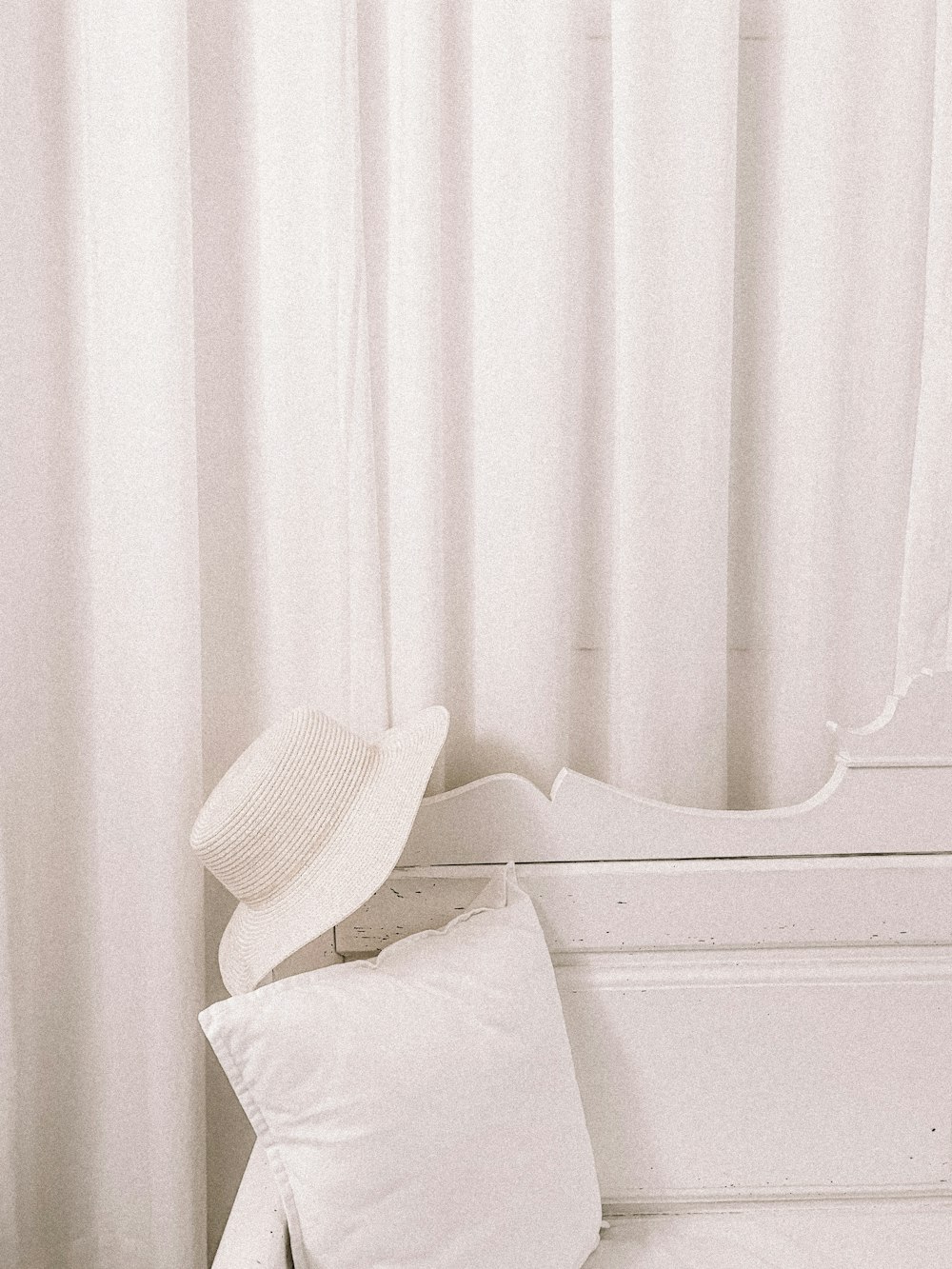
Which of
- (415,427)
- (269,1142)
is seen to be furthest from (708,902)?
(415,427)

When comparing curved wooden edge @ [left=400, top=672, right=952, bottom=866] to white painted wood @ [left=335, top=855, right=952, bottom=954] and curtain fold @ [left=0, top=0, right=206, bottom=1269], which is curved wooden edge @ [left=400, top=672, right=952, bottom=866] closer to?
white painted wood @ [left=335, top=855, right=952, bottom=954]

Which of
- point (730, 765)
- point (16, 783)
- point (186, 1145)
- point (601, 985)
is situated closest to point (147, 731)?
point (16, 783)

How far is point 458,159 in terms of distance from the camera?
1.13 metres

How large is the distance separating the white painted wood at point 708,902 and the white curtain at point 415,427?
0.12 metres

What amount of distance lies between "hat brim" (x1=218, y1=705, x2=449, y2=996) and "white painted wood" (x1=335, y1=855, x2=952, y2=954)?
137 mm

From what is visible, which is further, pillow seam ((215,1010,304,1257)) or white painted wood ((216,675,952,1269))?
white painted wood ((216,675,952,1269))

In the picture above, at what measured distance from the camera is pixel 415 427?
1.13m

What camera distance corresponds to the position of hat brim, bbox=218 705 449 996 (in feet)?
3.19

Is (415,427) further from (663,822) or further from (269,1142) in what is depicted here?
(269,1142)

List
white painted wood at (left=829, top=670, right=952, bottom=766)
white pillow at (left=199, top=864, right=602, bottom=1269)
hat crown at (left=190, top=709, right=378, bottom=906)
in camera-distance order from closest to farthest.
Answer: white pillow at (left=199, top=864, right=602, bottom=1269), hat crown at (left=190, top=709, right=378, bottom=906), white painted wood at (left=829, top=670, right=952, bottom=766)

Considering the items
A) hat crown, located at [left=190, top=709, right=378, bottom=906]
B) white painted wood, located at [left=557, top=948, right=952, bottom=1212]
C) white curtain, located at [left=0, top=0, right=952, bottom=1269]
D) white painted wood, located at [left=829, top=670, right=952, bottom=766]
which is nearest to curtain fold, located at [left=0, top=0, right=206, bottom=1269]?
white curtain, located at [left=0, top=0, right=952, bottom=1269]

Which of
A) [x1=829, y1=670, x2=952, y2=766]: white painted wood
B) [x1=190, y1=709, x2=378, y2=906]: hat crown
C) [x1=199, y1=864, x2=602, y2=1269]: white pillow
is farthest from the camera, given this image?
[x1=829, y1=670, x2=952, y2=766]: white painted wood

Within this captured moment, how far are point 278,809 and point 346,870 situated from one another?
10 cm

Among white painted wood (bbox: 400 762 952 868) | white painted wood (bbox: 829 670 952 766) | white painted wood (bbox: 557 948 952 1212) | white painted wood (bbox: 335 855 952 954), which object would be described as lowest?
white painted wood (bbox: 557 948 952 1212)
